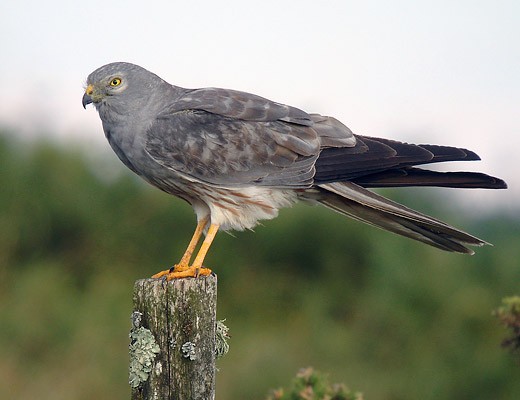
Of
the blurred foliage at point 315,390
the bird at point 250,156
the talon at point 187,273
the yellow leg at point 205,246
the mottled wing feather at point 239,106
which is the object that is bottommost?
the blurred foliage at point 315,390

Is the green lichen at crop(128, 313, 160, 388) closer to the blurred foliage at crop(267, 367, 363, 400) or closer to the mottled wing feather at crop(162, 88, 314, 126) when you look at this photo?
the blurred foliage at crop(267, 367, 363, 400)

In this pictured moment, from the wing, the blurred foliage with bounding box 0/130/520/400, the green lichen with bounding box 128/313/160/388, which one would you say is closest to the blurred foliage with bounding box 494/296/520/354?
the wing

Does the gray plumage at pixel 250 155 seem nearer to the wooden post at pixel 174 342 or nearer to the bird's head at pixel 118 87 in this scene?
the bird's head at pixel 118 87

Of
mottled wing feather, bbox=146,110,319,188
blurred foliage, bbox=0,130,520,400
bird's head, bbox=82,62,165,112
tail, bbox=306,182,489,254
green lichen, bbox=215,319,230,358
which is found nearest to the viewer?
green lichen, bbox=215,319,230,358

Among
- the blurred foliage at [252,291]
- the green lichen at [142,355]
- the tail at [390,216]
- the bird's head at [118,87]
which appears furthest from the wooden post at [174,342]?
the blurred foliage at [252,291]

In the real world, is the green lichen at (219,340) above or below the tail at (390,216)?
below

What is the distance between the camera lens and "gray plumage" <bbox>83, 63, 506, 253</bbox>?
230 inches

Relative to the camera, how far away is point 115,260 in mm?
12609

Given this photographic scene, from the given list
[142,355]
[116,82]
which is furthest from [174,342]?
[116,82]

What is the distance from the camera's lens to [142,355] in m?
4.43

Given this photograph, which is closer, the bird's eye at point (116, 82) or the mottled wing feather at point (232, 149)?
the mottled wing feather at point (232, 149)

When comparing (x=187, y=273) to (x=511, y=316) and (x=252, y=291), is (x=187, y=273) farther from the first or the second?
(x=252, y=291)

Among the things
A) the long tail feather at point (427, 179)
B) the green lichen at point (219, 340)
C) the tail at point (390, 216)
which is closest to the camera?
the green lichen at point (219, 340)

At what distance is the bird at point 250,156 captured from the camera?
19.2 ft
